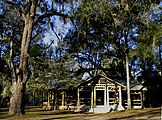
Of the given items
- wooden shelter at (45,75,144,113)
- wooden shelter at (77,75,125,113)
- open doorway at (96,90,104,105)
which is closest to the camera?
wooden shelter at (45,75,144,113)

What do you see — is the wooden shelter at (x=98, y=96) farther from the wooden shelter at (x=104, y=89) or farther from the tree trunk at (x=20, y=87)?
the tree trunk at (x=20, y=87)

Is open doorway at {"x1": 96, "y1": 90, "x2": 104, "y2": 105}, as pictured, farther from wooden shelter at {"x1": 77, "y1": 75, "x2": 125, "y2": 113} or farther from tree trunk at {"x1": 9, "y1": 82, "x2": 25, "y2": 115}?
tree trunk at {"x1": 9, "y1": 82, "x2": 25, "y2": 115}

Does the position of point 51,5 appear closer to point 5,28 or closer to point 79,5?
point 79,5

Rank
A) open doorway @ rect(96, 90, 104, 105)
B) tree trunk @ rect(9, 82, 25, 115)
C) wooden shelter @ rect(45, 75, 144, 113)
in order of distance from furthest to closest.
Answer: open doorway @ rect(96, 90, 104, 105), wooden shelter @ rect(45, 75, 144, 113), tree trunk @ rect(9, 82, 25, 115)

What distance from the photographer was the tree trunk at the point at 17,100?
64.5 feet

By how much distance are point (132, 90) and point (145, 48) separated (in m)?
7.66

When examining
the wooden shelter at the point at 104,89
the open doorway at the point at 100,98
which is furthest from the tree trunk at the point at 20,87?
the open doorway at the point at 100,98

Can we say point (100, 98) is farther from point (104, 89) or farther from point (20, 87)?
point (20, 87)

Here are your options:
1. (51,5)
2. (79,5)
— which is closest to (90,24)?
(79,5)

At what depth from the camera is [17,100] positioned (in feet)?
64.7

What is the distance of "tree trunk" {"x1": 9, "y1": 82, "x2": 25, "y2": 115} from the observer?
19.7 meters

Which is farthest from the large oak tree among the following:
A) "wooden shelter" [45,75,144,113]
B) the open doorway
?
the open doorway

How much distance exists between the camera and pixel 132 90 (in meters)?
32.2

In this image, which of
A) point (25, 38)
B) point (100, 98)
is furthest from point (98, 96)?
point (25, 38)
